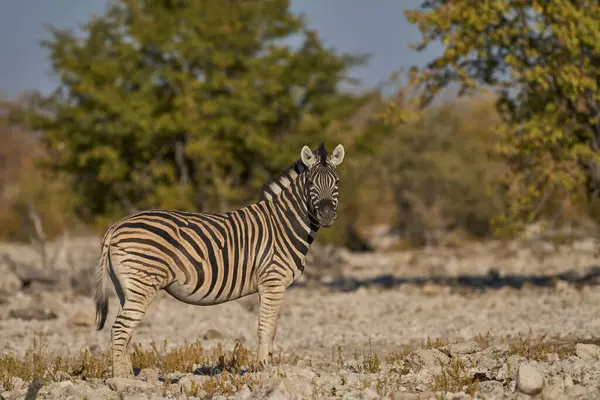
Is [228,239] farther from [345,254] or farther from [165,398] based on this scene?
[345,254]

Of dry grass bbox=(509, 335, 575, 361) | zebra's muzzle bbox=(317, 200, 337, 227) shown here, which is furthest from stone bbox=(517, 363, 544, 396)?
zebra's muzzle bbox=(317, 200, 337, 227)

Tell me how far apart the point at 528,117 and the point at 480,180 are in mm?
25805

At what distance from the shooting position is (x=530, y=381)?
6809mm

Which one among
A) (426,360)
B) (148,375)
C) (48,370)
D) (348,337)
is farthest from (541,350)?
(48,370)

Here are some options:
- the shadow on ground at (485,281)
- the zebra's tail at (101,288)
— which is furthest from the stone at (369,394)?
the shadow on ground at (485,281)

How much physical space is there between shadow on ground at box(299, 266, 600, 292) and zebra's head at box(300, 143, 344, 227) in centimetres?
991

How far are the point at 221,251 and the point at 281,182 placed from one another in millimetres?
1210

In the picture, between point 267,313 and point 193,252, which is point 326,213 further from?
point 193,252

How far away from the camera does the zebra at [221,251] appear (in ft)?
27.2

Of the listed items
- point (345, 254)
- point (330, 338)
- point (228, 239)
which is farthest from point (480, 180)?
point (228, 239)

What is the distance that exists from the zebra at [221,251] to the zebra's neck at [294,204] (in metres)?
0.01

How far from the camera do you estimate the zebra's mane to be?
31.2 ft

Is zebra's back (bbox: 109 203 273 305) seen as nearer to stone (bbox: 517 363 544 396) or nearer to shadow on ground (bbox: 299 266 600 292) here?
stone (bbox: 517 363 544 396)

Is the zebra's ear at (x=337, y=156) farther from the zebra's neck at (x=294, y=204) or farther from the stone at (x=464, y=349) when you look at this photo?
the stone at (x=464, y=349)
